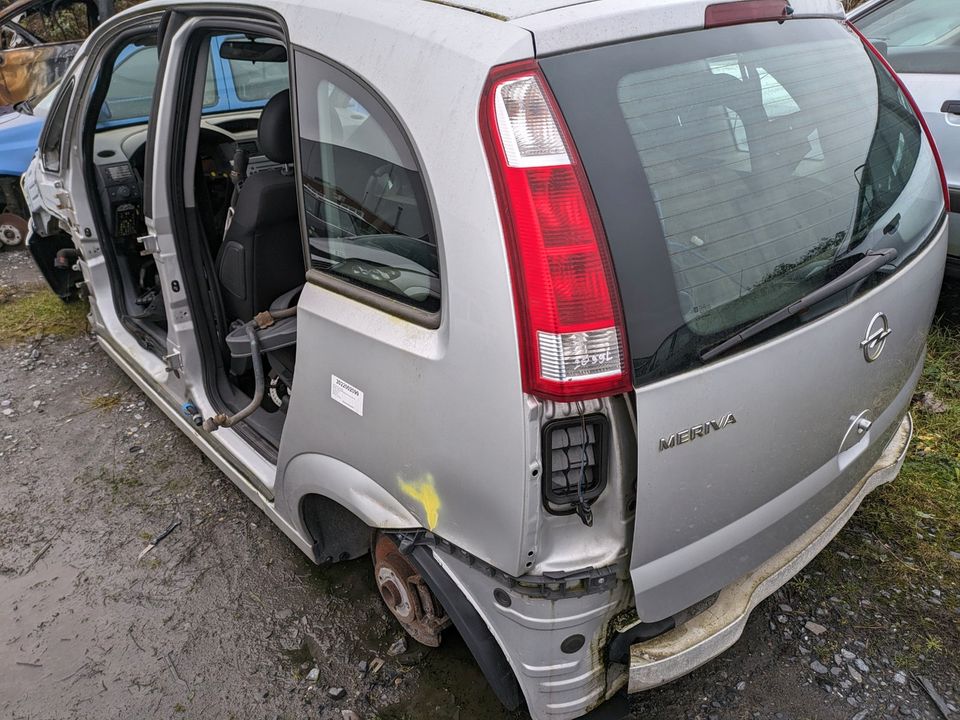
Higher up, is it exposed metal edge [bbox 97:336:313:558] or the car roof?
the car roof

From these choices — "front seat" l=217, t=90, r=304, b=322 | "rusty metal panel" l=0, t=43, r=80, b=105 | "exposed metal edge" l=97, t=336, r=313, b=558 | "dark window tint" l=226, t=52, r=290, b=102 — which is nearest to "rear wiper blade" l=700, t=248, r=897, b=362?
"exposed metal edge" l=97, t=336, r=313, b=558

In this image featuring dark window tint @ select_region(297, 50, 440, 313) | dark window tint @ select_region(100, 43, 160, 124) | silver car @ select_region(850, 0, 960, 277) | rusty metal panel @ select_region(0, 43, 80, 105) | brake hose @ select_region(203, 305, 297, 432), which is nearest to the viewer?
dark window tint @ select_region(297, 50, 440, 313)

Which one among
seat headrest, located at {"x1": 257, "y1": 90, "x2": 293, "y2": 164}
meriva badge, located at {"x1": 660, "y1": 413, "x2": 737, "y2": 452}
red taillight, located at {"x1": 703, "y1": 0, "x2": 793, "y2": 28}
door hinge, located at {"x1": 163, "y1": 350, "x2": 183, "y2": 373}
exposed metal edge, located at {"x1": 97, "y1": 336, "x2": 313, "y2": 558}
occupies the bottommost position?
exposed metal edge, located at {"x1": 97, "y1": 336, "x2": 313, "y2": 558}

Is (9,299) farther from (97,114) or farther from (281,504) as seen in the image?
(281,504)

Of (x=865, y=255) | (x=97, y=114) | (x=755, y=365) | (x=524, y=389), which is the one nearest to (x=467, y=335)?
(x=524, y=389)

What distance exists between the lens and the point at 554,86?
1338 millimetres

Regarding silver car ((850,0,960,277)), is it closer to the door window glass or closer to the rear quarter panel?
the rear quarter panel

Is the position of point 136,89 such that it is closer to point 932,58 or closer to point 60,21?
point 932,58

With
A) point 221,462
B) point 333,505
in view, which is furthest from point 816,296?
point 221,462

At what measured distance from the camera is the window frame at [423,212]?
147cm

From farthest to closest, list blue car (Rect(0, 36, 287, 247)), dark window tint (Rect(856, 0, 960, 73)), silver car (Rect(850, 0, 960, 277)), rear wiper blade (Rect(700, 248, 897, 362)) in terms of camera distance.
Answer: blue car (Rect(0, 36, 287, 247)) < dark window tint (Rect(856, 0, 960, 73)) < silver car (Rect(850, 0, 960, 277)) < rear wiper blade (Rect(700, 248, 897, 362))

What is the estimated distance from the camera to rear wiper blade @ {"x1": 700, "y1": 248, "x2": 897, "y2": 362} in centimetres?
145

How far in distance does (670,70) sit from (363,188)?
722mm

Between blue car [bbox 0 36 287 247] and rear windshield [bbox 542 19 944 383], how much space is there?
3575 mm
